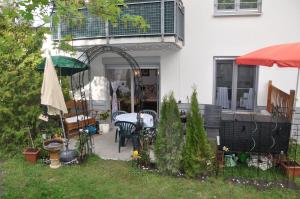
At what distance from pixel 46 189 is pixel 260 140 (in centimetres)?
473

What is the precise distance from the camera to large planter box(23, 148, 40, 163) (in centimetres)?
649

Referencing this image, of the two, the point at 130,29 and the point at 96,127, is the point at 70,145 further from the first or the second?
the point at 130,29

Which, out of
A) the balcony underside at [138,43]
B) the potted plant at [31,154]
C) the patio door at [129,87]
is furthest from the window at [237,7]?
the potted plant at [31,154]

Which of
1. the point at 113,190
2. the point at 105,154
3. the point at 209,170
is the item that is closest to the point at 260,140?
the point at 209,170

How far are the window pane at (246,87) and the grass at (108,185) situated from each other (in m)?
4.28

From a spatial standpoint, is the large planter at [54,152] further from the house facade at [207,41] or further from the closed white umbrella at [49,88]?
the house facade at [207,41]

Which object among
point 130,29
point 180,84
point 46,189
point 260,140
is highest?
point 130,29

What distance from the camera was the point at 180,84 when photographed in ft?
30.6

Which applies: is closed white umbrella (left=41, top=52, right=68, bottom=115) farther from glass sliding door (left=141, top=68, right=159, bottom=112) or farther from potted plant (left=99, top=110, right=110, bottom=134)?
glass sliding door (left=141, top=68, right=159, bottom=112)

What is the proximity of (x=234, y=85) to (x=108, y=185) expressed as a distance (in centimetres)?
584

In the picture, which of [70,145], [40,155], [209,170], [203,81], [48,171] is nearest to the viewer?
[209,170]

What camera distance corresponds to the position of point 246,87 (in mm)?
8977

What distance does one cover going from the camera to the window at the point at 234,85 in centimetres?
891

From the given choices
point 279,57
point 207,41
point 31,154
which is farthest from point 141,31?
point 31,154
